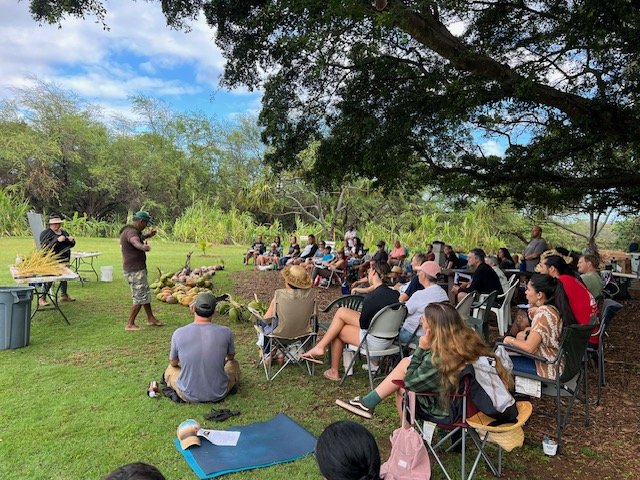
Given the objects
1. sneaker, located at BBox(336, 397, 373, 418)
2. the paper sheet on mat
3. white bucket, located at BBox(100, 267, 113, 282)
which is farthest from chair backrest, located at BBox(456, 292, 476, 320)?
white bucket, located at BBox(100, 267, 113, 282)

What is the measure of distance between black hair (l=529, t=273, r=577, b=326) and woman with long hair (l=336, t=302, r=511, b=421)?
135 cm

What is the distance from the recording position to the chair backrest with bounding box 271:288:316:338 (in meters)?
4.66

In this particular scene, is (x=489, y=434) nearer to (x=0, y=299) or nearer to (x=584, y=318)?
(x=584, y=318)

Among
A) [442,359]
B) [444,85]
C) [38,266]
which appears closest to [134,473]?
[442,359]

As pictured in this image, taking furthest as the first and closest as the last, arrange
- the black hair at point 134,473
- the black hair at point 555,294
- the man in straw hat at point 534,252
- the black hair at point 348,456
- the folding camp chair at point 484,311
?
the man in straw hat at point 534,252 < the folding camp chair at point 484,311 < the black hair at point 555,294 < the black hair at point 348,456 < the black hair at point 134,473

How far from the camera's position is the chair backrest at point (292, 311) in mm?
4660

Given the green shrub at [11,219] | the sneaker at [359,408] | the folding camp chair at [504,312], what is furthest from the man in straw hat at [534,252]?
the green shrub at [11,219]

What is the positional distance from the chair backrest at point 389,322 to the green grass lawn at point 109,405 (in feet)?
2.05

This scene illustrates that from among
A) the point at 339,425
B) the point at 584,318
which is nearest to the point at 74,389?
the point at 339,425

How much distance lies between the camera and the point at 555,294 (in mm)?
4020

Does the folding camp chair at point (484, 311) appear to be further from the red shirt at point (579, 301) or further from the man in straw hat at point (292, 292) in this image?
the man in straw hat at point (292, 292)

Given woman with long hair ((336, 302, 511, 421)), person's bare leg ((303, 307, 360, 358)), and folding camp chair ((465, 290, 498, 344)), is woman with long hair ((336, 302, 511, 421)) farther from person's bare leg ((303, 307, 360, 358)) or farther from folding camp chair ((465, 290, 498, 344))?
folding camp chair ((465, 290, 498, 344))

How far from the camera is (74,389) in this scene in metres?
4.25

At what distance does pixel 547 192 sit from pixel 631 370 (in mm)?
5477
